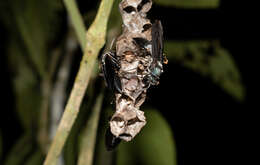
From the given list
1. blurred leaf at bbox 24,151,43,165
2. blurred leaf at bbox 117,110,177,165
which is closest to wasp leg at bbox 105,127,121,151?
blurred leaf at bbox 117,110,177,165

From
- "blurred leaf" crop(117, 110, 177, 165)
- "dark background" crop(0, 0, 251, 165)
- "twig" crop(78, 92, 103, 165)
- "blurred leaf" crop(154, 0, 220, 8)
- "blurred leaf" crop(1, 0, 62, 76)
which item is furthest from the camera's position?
"dark background" crop(0, 0, 251, 165)

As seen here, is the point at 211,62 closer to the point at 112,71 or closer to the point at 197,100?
the point at 197,100

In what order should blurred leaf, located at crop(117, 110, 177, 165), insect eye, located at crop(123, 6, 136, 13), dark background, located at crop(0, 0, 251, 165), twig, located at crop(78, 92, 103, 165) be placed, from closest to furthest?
1. insect eye, located at crop(123, 6, 136, 13)
2. twig, located at crop(78, 92, 103, 165)
3. blurred leaf, located at crop(117, 110, 177, 165)
4. dark background, located at crop(0, 0, 251, 165)

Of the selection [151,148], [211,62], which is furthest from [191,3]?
[151,148]

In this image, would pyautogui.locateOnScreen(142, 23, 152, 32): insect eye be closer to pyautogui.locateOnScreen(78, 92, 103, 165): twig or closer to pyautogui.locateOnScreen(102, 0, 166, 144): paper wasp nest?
pyautogui.locateOnScreen(102, 0, 166, 144): paper wasp nest

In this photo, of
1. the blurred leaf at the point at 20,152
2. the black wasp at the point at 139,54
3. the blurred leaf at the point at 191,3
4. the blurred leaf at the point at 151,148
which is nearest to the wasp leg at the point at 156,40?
the black wasp at the point at 139,54

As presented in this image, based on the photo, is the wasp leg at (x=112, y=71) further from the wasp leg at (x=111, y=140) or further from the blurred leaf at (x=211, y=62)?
the blurred leaf at (x=211, y=62)

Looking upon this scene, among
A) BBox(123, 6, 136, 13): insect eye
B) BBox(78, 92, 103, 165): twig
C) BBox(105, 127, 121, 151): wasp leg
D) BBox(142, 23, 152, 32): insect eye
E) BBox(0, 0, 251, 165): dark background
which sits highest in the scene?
BBox(123, 6, 136, 13): insect eye
